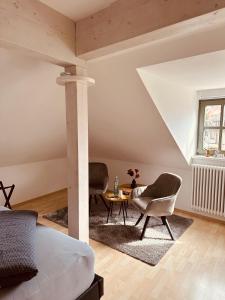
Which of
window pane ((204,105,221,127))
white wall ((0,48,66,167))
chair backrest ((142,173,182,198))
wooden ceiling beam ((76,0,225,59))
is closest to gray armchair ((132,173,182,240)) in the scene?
chair backrest ((142,173,182,198))

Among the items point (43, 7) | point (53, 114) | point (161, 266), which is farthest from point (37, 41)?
point (161, 266)

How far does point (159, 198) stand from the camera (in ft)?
9.34

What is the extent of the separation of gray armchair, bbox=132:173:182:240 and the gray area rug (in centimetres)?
14

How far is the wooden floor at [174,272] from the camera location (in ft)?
6.27

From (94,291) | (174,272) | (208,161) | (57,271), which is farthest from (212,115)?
(57,271)

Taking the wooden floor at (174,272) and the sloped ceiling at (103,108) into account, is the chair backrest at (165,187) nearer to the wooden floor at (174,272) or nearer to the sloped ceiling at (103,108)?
the sloped ceiling at (103,108)

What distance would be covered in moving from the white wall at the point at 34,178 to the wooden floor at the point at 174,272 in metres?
1.99

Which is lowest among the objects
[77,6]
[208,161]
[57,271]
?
[57,271]

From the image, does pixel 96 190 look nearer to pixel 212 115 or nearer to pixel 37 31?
pixel 212 115

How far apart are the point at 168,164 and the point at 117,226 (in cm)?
143

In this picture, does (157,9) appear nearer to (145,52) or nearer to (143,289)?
(145,52)

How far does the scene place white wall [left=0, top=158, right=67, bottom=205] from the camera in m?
3.86

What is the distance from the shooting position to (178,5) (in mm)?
1281

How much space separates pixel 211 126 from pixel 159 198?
5.29 feet
